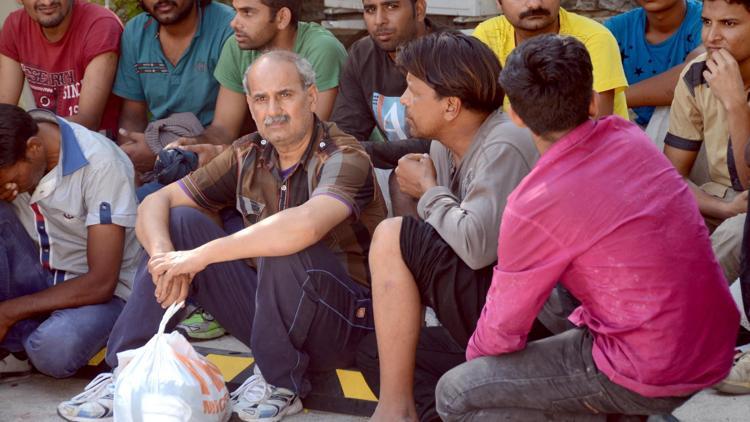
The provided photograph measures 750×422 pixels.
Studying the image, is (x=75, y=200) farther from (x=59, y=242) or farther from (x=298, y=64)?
(x=298, y=64)

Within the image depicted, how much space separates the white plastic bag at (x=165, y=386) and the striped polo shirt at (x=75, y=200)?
2.58 ft

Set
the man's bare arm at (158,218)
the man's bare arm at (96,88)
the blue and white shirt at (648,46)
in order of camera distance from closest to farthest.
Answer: the man's bare arm at (158,218) < the blue and white shirt at (648,46) < the man's bare arm at (96,88)

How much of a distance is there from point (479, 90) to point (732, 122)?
1.14 meters

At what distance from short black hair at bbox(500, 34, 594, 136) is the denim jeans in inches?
23.3

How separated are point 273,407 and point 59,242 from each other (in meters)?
1.20

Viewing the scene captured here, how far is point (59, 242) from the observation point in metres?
4.00

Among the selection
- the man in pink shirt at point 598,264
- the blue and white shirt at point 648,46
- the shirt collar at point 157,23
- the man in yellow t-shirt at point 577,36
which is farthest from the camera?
the shirt collar at point 157,23

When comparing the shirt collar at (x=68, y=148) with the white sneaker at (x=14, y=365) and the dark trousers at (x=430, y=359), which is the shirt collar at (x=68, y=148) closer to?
the white sneaker at (x=14, y=365)

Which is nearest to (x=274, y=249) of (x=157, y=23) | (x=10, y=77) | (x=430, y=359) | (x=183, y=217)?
(x=183, y=217)

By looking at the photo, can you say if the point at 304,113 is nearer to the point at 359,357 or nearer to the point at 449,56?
the point at 449,56

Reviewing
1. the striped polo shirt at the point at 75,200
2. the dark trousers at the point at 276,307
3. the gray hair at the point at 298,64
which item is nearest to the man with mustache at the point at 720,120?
the dark trousers at the point at 276,307

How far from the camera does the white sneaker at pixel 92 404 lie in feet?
11.6

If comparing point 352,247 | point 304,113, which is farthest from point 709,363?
point 304,113

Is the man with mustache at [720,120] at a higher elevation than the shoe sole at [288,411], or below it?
higher
